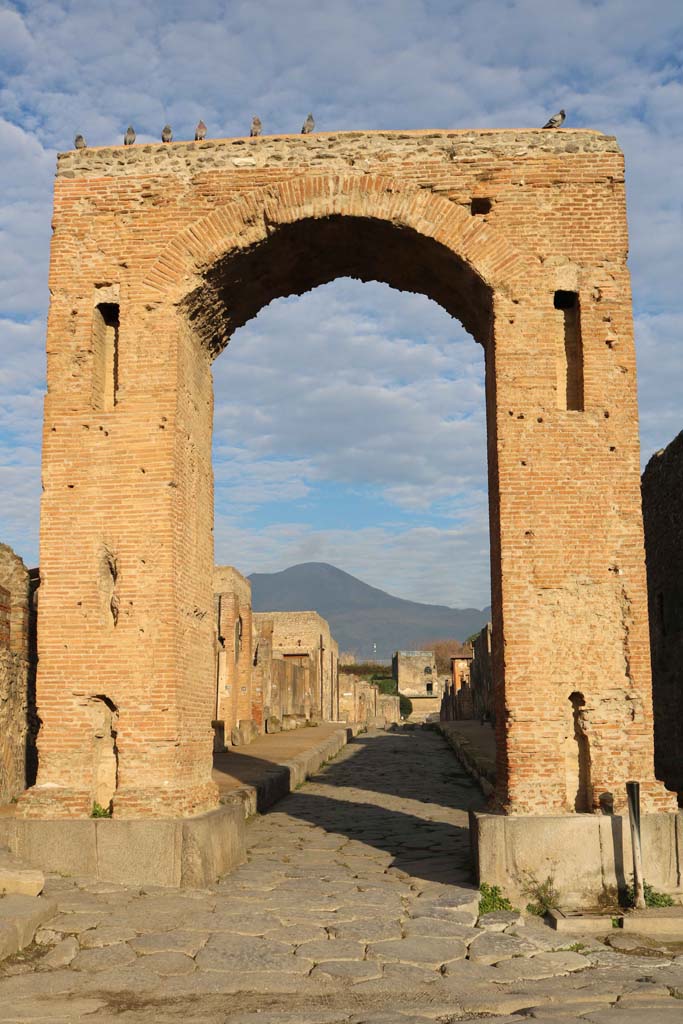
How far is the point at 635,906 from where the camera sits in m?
7.01

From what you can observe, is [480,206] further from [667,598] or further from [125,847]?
[667,598]

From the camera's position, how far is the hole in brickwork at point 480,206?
28.3 ft

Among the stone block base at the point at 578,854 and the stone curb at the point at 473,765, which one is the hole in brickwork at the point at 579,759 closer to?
the stone block base at the point at 578,854

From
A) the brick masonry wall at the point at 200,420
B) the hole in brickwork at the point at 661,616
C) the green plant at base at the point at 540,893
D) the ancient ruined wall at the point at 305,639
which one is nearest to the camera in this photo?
the green plant at base at the point at 540,893

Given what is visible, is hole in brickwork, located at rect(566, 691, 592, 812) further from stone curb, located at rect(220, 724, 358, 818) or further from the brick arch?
the brick arch

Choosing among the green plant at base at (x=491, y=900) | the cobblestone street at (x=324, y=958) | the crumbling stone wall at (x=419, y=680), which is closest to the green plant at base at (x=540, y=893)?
the green plant at base at (x=491, y=900)

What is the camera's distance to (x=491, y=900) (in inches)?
282

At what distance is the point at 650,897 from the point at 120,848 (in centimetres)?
407

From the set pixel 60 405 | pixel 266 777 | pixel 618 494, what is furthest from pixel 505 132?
pixel 266 777

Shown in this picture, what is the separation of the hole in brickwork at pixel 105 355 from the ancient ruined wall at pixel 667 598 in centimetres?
714

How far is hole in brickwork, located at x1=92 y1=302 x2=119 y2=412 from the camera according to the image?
876 cm

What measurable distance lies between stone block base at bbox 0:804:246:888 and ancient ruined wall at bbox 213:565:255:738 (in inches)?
403

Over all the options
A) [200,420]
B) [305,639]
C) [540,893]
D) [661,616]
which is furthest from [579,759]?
[305,639]

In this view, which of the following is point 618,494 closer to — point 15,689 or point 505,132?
point 505,132
